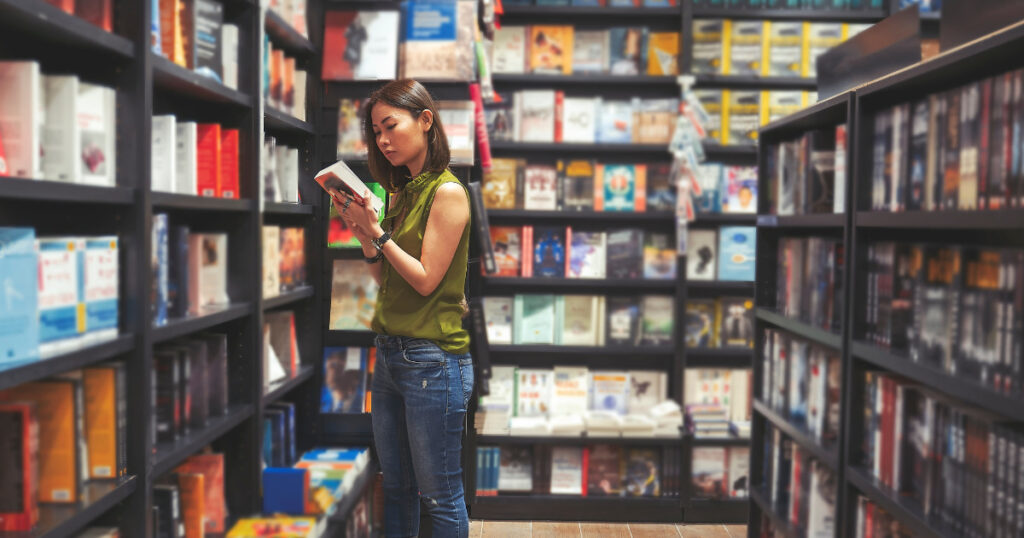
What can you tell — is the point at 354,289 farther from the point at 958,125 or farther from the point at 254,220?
the point at 958,125

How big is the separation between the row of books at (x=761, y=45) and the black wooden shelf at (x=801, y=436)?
194 cm

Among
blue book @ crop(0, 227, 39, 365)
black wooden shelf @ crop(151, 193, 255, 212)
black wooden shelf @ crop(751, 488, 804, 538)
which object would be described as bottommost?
black wooden shelf @ crop(751, 488, 804, 538)

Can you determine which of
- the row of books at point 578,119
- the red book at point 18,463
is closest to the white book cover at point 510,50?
the row of books at point 578,119

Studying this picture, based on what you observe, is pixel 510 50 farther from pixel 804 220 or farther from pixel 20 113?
pixel 20 113

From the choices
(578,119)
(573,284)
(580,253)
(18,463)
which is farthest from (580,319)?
(18,463)

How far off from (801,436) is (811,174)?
30.7 inches

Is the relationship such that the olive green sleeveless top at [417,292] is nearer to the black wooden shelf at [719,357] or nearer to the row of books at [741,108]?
the black wooden shelf at [719,357]

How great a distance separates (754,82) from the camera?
3.90m

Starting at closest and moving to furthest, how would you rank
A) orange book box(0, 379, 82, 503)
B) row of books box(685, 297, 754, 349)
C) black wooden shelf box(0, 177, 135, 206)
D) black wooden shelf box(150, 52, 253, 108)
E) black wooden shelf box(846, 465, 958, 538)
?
black wooden shelf box(0, 177, 135, 206) → orange book box(0, 379, 82, 503) → black wooden shelf box(846, 465, 958, 538) → black wooden shelf box(150, 52, 253, 108) → row of books box(685, 297, 754, 349)

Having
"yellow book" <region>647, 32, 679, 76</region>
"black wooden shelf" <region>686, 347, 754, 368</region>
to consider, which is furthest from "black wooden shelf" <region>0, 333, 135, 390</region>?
A: "yellow book" <region>647, 32, 679, 76</region>

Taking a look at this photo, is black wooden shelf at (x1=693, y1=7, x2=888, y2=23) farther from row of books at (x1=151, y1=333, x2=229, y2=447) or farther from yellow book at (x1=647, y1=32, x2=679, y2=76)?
row of books at (x1=151, y1=333, x2=229, y2=447)

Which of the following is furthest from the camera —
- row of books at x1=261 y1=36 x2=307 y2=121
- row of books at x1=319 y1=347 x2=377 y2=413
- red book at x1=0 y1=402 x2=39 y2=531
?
row of books at x1=319 y1=347 x2=377 y2=413

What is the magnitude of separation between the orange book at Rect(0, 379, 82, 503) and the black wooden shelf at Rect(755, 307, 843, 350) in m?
1.77

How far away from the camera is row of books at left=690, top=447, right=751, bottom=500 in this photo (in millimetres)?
3809
